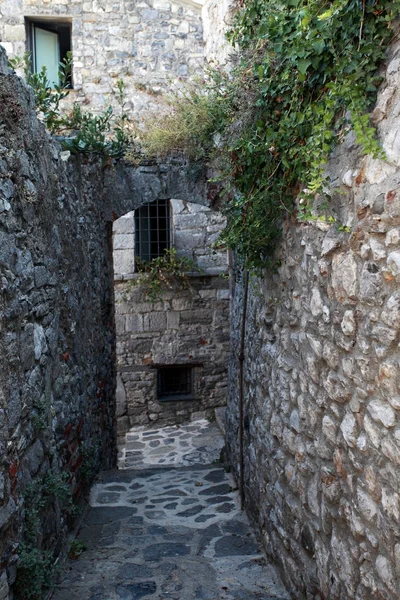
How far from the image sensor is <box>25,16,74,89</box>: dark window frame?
7762mm

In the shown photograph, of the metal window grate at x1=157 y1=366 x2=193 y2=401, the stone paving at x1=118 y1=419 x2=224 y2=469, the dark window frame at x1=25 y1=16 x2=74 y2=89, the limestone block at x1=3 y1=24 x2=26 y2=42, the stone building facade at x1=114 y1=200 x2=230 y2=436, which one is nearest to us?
the stone paving at x1=118 y1=419 x2=224 y2=469

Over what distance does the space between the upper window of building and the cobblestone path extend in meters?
5.97

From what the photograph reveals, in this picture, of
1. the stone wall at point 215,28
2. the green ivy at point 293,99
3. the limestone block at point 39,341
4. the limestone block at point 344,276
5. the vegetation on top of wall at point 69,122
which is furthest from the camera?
the stone wall at point 215,28

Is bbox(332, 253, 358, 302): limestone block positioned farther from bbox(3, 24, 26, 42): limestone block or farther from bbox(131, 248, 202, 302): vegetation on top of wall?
bbox(3, 24, 26, 42): limestone block

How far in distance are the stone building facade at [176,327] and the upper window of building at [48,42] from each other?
8.24 ft

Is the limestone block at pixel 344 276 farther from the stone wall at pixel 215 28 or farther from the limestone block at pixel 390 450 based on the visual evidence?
the stone wall at pixel 215 28

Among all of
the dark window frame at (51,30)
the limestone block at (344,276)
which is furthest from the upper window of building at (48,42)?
the limestone block at (344,276)

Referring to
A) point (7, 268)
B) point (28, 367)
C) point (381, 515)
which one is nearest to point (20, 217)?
point (7, 268)

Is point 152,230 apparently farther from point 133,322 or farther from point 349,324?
point 349,324

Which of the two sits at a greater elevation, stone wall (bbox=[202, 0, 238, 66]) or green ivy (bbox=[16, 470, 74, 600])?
stone wall (bbox=[202, 0, 238, 66])

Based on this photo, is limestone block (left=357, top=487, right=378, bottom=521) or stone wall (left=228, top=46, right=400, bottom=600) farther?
limestone block (left=357, top=487, right=378, bottom=521)

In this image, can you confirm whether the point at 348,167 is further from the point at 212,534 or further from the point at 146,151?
the point at 146,151

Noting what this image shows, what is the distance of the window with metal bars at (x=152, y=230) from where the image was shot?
27.3ft

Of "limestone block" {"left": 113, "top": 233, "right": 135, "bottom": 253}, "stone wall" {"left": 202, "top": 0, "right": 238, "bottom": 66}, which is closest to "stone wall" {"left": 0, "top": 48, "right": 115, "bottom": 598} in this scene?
"stone wall" {"left": 202, "top": 0, "right": 238, "bottom": 66}
